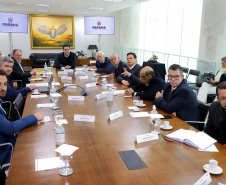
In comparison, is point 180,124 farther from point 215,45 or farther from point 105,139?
point 215,45

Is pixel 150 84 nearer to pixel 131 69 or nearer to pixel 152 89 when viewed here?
pixel 152 89

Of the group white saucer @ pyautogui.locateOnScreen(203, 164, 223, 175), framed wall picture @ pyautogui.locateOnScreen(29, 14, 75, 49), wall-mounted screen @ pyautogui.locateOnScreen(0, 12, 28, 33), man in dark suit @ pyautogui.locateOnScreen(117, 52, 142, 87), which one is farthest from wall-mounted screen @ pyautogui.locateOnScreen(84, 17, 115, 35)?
white saucer @ pyautogui.locateOnScreen(203, 164, 223, 175)

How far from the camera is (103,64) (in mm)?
7023

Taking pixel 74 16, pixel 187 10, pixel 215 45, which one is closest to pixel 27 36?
pixel 74 16

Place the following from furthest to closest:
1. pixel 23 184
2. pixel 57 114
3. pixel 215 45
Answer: pixel 215 45
pixel 57 114
pixel 23 184

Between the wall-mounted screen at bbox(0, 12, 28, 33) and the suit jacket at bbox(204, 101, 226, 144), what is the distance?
10797 mm

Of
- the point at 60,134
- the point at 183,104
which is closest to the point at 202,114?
the point at 183,104

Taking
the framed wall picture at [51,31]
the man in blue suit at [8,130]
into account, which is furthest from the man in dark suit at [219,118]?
the framed wall picture at [51,31]

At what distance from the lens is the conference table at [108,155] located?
150 centimetres

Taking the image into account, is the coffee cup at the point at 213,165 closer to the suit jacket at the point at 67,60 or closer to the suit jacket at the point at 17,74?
the suit jacket at the point at 17,74

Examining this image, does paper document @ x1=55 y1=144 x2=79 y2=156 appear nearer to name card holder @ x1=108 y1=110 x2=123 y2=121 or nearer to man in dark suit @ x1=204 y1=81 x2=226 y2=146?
name card holder @ x1=108 y1=110 x2=123 y2=121

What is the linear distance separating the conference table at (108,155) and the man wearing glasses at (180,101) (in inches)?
12.4

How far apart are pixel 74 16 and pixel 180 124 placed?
502 inches

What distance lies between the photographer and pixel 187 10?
8102mm
